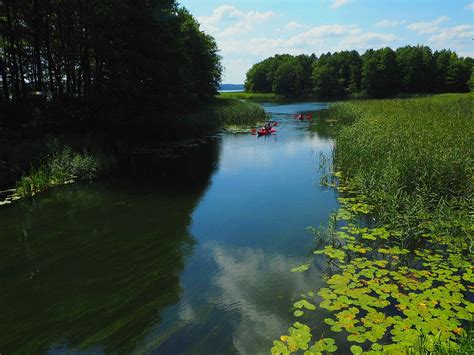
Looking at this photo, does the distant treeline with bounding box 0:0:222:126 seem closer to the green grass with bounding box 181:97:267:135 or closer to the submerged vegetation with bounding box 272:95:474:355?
the green grass with bounding box 181:97:267:135

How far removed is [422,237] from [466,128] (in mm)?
8727

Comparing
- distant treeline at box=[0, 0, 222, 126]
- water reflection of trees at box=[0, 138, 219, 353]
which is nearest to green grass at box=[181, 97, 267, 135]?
distant treeline at box=[0, 0, 222, 126]

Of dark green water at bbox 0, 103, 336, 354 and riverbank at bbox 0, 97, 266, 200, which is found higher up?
riverbank at bbox 0, 97, 266, 200

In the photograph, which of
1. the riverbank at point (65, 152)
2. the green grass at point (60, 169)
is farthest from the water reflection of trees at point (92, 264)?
the riverbank at point (65, 152)

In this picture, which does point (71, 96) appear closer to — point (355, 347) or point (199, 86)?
Answer: point (355, 347)

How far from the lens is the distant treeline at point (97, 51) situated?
20500 millimetres

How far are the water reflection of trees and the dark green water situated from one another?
0.09 feet

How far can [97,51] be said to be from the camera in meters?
20.7

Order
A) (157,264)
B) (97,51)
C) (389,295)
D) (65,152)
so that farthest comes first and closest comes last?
(97,51) → (65,152) → (157,264) → (389,295)

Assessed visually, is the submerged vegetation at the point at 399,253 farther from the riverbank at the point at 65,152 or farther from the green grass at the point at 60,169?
the riverbank at the point at 65,152

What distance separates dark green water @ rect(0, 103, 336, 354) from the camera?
18.1ft

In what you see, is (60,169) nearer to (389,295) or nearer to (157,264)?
(157,264)

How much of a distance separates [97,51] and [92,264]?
16.6 m

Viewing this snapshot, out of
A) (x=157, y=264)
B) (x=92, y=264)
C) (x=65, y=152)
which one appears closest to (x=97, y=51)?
(x=65, y=152)
